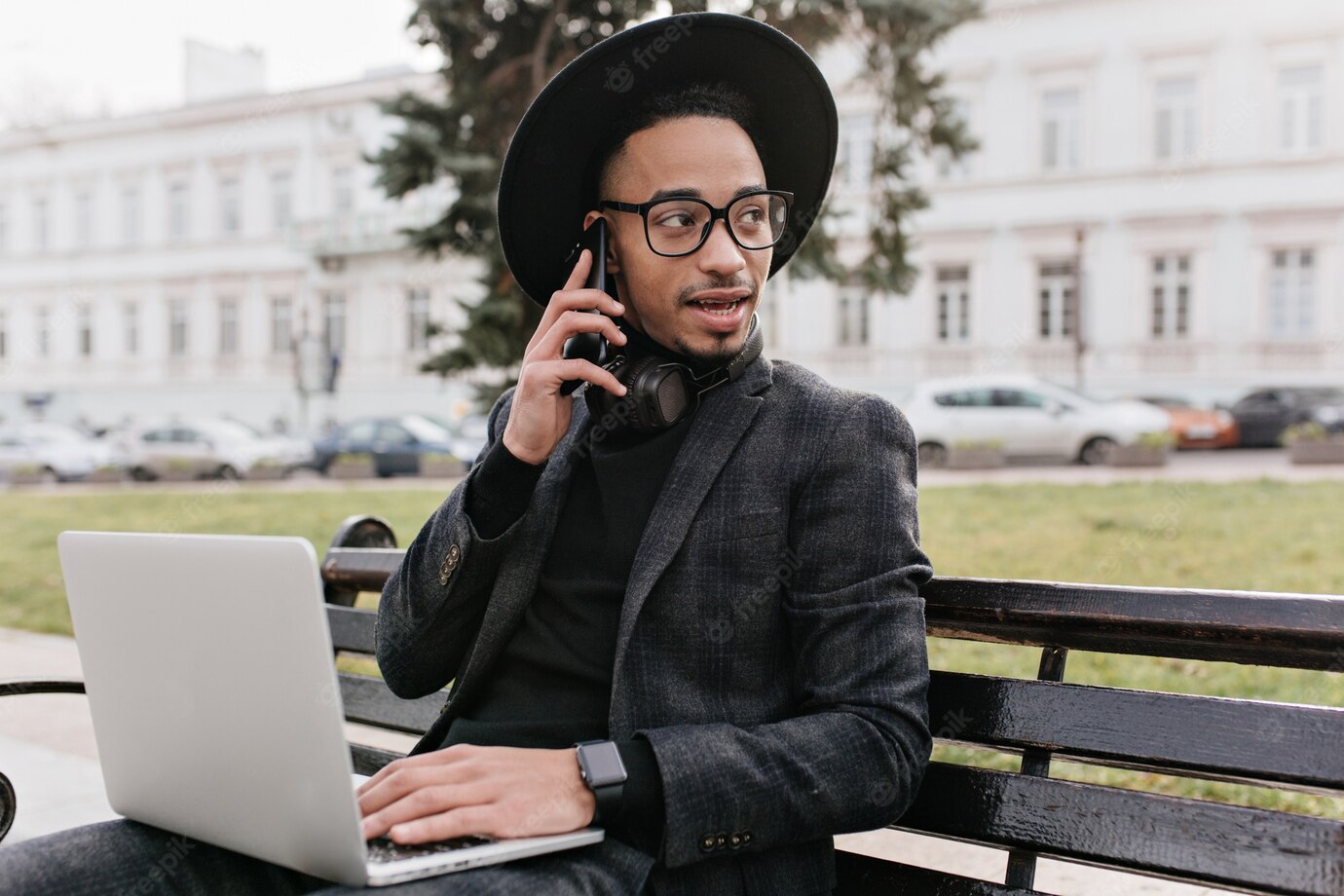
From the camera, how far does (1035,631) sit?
6.33 ft

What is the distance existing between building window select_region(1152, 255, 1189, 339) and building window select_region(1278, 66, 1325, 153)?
3.40m

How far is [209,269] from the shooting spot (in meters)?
40.1

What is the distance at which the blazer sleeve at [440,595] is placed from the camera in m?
1.99

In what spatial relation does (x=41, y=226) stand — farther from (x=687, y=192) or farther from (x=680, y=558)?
(x=680, y=558)

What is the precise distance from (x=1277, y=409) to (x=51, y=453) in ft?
82.5

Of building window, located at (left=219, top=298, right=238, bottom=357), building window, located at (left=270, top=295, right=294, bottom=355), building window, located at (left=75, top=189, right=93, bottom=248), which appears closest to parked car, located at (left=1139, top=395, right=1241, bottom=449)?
building window, located at (left=270, top=295, right=294, bottom=355)

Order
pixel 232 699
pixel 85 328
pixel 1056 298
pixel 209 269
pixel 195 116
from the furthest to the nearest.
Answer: pixel 85 328, pixel 209 269, pixel 195 116, pixel 1056 298, pixel 232 699

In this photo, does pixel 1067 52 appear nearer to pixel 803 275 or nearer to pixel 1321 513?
pixel 1321 513

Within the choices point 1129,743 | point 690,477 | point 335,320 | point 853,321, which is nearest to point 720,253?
point 690,477

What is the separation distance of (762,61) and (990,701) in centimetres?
113

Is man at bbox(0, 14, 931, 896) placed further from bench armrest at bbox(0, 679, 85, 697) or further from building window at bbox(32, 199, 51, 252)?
building window at bbox(32, 199, 51, 252)

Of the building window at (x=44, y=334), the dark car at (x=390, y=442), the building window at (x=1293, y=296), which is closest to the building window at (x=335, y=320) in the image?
the building window at (x=44, y=334)

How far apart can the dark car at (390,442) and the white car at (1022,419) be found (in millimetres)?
9007

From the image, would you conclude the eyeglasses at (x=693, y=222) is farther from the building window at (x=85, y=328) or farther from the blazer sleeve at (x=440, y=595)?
the building window at (x=85, y=328)
